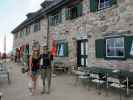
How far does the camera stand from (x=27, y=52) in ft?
101

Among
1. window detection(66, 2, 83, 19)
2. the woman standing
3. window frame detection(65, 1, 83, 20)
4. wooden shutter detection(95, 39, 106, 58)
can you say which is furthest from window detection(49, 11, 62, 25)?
the woman standing

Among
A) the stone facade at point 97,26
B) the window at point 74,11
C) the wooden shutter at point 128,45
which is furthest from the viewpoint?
the window at point 74,11

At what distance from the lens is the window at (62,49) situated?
1822 cm

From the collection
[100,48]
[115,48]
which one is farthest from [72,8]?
[115,48]

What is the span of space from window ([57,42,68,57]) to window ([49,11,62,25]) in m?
1.87

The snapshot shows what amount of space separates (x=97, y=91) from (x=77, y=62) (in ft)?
22.0

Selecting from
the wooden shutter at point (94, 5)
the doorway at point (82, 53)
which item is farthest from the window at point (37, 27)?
the wooden shutter at point (94, 5)

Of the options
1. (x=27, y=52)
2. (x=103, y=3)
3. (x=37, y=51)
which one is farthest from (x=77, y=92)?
(x=27, y=52)

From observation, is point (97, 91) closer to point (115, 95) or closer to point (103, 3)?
point (115, 95)

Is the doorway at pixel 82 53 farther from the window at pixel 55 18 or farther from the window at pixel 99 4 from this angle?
the window at pixel 55 18

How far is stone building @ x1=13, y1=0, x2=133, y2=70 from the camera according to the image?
1221 cm

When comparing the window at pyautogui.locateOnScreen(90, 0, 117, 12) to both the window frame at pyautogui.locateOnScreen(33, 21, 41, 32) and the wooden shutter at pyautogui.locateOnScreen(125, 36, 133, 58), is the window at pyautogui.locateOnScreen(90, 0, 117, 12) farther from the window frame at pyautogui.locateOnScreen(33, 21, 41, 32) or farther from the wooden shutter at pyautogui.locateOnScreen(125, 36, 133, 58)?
the window frame at pyautogui.locateOnScreen(33, 21, 41, 32)

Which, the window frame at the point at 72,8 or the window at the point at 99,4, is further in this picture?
the window frame at the point at 72,8

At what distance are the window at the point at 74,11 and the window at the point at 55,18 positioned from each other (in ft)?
5.26
